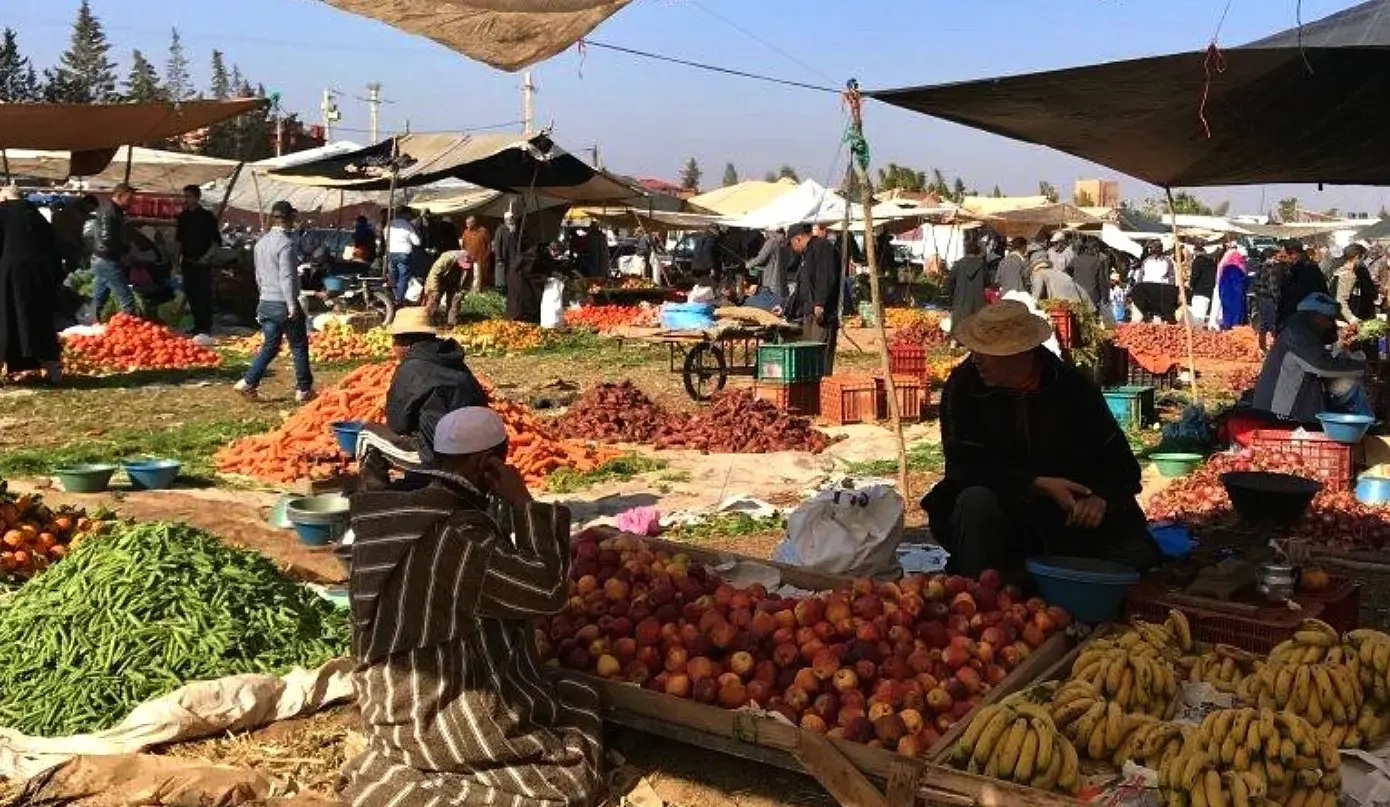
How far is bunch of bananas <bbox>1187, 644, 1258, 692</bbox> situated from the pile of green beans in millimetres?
3197

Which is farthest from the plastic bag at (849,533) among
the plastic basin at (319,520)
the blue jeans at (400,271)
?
the blue jeans at (400,271)

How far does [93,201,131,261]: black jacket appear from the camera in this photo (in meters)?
15.9

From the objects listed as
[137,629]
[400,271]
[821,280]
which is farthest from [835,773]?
[400,271]

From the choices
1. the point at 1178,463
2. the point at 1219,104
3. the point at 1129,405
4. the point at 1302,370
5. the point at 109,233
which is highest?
the point at 1219,104

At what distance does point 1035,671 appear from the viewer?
4336 mm

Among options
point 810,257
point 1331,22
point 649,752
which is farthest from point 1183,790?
point 810,257

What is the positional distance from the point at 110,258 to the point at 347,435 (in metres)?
9.14

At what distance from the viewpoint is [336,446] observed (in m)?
9.43

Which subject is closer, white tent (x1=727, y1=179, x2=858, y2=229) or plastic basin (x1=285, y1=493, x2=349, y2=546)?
plastic basin (x1=285, y1=493, x2=349, y2=546)

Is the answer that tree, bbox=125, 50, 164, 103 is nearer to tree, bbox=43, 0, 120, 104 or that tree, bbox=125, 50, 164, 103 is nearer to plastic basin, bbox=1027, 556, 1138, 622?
tree, bbox=43, 0, 120, 104

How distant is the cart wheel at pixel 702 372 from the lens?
13414mm

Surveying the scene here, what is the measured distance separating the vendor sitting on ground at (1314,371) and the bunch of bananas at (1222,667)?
5022mm

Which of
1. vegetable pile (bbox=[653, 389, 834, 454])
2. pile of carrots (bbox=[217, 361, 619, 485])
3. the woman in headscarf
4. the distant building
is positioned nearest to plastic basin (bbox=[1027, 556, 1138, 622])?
pile of carrots (bbox=[217, 361, 619, 485])

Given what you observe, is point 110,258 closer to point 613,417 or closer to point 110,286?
point 110,286
